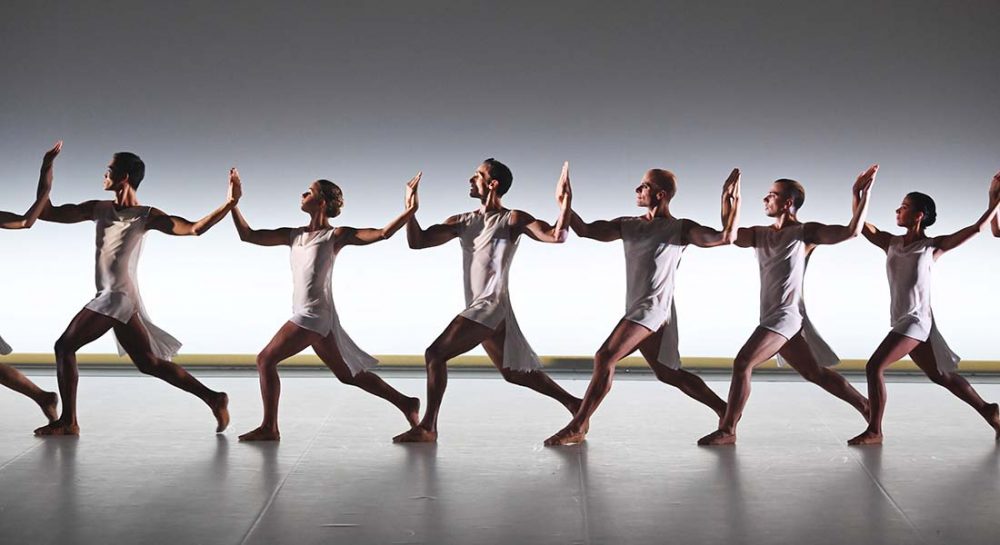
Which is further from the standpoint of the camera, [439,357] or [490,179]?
[490,179]

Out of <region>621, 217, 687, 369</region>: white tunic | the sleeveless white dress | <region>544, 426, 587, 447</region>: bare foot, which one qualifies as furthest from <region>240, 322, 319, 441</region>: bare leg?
the sleeveless white dress

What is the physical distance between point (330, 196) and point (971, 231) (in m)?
3.28

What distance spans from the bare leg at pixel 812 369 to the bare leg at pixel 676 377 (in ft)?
1.41

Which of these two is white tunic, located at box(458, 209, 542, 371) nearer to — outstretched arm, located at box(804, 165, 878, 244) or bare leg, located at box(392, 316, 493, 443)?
bare leg, located at box(392, 316, 493, 443)

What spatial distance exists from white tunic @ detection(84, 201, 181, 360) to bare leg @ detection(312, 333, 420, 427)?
84 cm

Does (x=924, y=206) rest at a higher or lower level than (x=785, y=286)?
higher

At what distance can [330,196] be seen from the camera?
20.7 ft

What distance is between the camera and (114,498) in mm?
4695

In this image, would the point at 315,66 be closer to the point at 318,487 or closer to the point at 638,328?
the point at 638,328

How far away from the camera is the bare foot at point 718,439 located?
6.05 meters

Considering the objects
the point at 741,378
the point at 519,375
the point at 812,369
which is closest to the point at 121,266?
the point at 519,375

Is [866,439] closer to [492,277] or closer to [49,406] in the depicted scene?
[492,277]

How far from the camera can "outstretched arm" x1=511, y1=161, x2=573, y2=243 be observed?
599 cm

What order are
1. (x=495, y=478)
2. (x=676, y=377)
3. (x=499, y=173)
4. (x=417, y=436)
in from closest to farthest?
1. (x=495, y=478)
2. (x=417, y=436)
3. (x=676, y=377)
4. (x=499, y=173)
